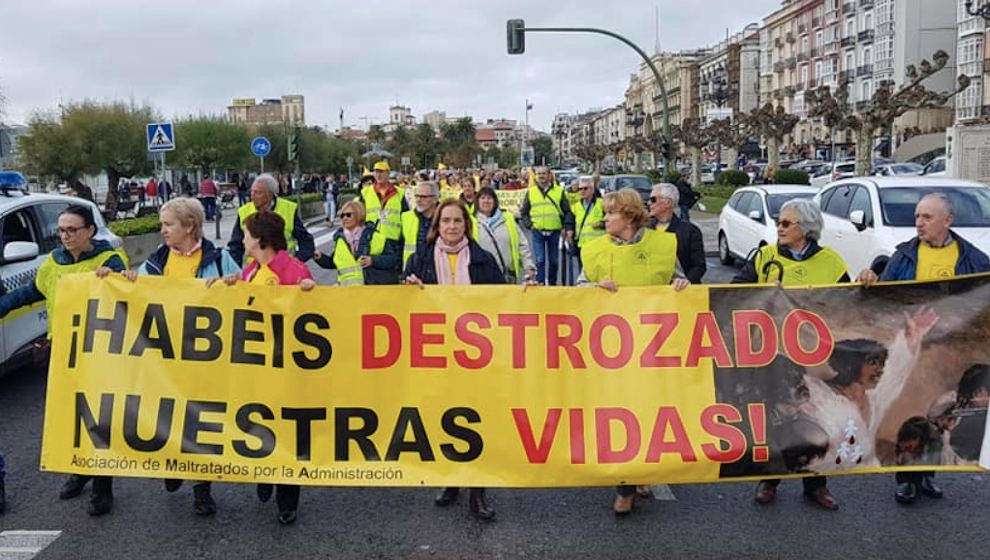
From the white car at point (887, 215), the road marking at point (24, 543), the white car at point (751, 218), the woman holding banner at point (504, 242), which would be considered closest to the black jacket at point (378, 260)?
the woman holding banner at point (504, 242)

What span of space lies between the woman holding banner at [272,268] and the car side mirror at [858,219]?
25.3ft

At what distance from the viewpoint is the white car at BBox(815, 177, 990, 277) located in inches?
419

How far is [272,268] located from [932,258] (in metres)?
3.62

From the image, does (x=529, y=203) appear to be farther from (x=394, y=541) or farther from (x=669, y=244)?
(x=394, y=541)

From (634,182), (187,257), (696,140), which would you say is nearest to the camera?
(187,257)

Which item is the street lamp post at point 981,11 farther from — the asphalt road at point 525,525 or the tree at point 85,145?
the asphalt road at point 525,525

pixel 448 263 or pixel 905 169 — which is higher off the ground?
pixel 905 169

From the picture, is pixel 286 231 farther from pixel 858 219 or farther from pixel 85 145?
pixel 85 145

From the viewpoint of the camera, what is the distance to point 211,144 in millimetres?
45688

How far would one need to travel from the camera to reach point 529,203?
12.9 m

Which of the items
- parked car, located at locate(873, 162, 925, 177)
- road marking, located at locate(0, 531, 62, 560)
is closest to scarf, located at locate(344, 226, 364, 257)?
road marking, located at locate(0, 531, 62, 560)

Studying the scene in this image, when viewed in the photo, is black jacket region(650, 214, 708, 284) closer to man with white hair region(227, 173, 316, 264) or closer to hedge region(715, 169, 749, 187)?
man with white hair region(227, 173, 316, 264)

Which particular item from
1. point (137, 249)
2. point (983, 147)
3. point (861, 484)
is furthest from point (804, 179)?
point (861, 484)

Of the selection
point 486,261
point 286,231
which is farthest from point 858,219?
point 486,261
